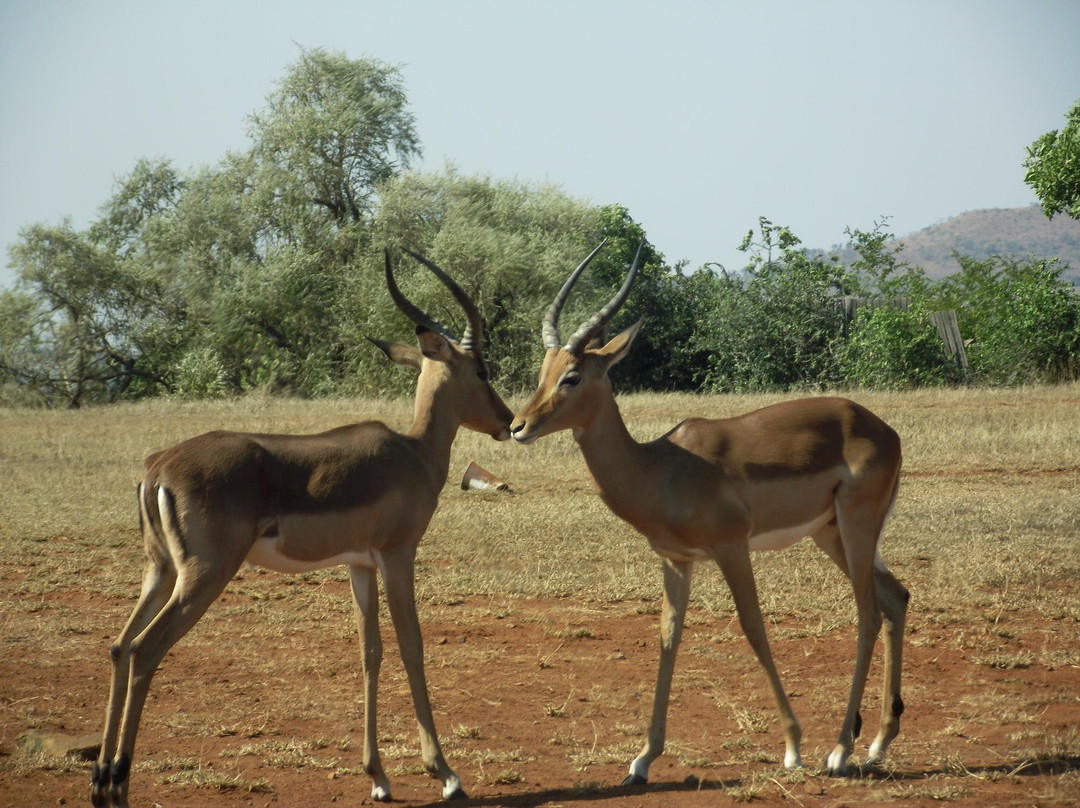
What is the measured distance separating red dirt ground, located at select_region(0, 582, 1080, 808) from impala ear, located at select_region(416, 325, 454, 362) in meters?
1.97

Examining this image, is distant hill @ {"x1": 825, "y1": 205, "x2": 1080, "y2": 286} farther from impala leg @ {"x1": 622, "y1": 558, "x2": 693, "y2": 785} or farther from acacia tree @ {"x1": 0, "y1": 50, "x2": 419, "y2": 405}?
impala leg @ {"x1": 622, "y1": 558, "x2": 693, "y2": 785}

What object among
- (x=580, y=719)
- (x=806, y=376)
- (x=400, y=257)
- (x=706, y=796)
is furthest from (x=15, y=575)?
(x=400, y=257)

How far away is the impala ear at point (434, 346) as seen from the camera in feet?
19.2

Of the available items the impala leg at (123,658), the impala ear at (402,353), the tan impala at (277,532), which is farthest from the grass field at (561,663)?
the impala ear at (402,353)

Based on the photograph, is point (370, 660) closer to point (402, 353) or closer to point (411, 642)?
point (411, 642)

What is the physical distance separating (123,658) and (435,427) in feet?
6.10

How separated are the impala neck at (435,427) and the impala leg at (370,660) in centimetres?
60

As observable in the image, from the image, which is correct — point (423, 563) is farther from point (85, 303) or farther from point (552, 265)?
point (85, 303)

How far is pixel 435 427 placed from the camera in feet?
19.1

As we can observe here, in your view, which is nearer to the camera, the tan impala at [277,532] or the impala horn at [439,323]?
→ the tan impala at [277,532]

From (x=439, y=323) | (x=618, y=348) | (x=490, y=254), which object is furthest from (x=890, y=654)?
(x=490, y=254)

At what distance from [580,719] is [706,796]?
1.35 m

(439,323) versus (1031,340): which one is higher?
(439,323)

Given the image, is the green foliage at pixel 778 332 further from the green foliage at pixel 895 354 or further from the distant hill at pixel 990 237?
the distant hill at pixel 990 237
